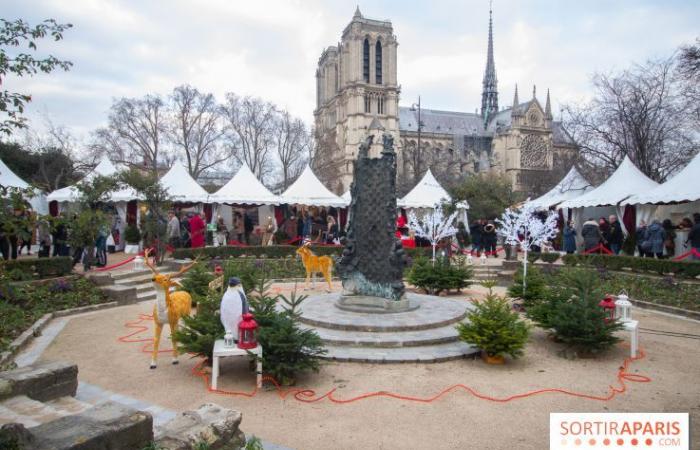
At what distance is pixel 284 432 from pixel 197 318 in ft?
7.65

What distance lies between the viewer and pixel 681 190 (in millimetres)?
14328

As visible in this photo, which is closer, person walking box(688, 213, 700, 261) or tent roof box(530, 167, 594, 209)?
person walking box(688, 213, 700, 261)

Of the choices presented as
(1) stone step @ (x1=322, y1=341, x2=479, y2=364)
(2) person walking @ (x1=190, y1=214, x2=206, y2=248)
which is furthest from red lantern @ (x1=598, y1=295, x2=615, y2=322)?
(2) person walking @ (x1=190, y1=214, x2=206, y2=248)

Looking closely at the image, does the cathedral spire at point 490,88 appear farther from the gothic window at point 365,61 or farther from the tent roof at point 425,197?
the tent roof at point 425,197

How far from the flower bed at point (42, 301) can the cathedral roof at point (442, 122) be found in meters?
71.2

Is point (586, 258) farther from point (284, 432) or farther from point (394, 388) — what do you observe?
point (284, 432)

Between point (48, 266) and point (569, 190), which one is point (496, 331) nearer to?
point (48, 266)

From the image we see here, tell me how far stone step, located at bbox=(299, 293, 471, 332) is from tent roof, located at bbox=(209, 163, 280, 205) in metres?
11.7

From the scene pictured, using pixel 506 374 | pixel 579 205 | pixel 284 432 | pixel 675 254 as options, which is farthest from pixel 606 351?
pixel 579 205

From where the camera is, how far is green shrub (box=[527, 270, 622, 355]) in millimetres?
6629

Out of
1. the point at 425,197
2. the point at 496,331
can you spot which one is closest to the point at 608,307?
the point at 496,331

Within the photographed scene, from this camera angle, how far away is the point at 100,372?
6062 millimetres

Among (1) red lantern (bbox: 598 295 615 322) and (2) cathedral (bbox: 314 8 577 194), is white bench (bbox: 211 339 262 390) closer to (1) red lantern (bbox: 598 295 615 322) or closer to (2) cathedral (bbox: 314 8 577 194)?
(1) red lantern (bbox: 598 295 615 322)

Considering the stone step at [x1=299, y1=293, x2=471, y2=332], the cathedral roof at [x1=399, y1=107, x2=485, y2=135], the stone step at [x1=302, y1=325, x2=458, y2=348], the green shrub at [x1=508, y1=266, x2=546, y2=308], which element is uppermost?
the cathedral roof at [x1=399, y1=107, x2=485, y2=135]
